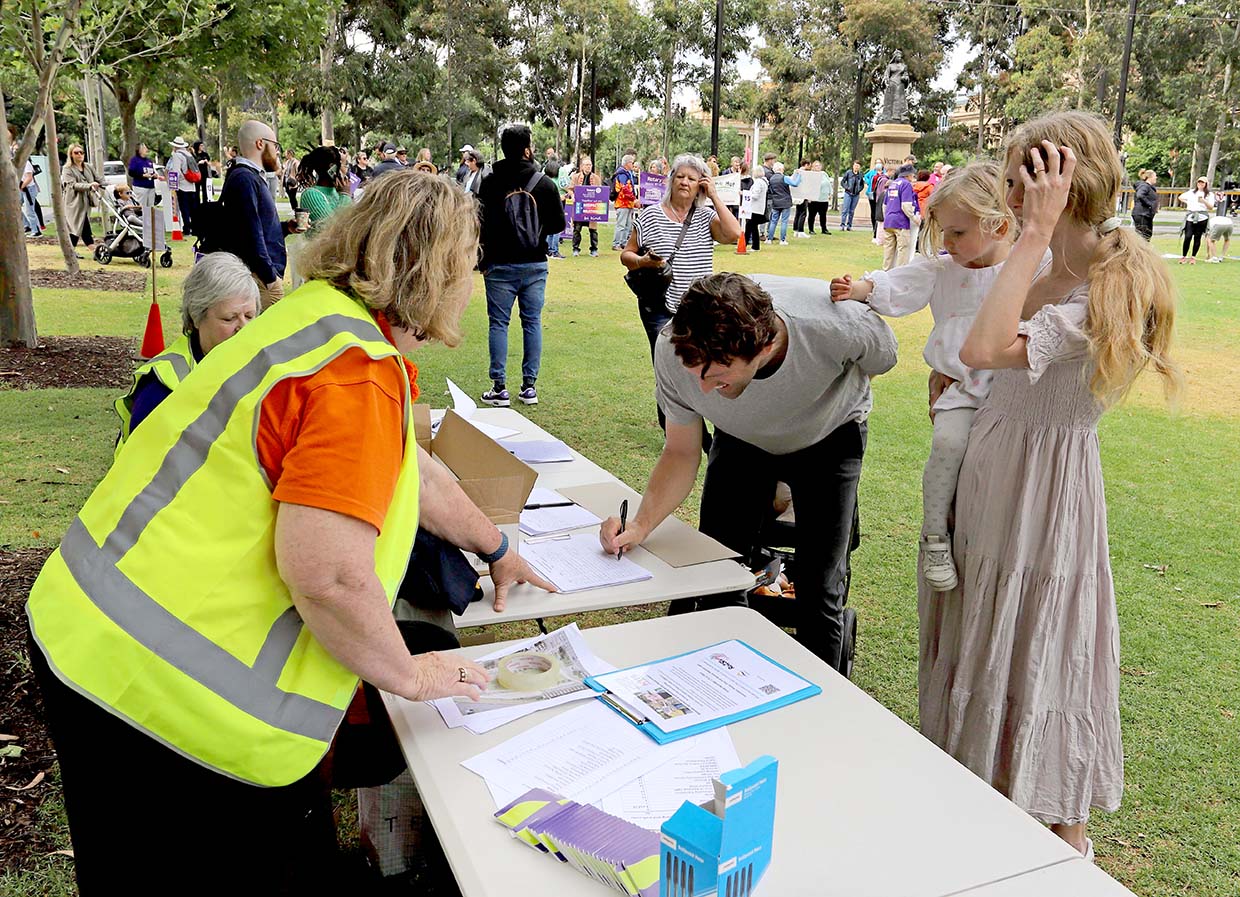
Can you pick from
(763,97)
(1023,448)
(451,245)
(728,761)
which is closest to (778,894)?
(728,761)

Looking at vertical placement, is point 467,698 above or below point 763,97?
below

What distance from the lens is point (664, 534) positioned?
281 cm

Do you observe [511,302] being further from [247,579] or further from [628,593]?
[247,579]

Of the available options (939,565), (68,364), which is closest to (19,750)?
(939,565)

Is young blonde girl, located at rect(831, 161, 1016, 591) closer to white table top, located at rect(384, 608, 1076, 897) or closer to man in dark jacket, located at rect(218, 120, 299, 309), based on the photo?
white table top, located at rect(384, 608, 1076, 897)

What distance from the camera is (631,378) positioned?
8.16 m

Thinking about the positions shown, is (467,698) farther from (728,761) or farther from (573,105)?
(573,105)

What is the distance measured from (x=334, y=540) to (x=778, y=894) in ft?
2.64

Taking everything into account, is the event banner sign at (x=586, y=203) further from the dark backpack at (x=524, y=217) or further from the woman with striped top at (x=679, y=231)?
the woman with striped top at (x=679, y=231)

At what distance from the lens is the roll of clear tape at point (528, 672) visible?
189 centimetres

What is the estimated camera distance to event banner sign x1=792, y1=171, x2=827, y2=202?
2109cm

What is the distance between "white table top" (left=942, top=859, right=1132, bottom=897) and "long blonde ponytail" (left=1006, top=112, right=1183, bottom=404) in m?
1.09

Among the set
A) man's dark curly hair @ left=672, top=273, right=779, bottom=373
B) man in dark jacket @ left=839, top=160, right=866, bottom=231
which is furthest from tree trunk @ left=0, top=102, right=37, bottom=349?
man in dark jacket @ left=839, top=160, right=866, bottom=231

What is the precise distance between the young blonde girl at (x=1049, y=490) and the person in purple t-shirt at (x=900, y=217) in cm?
1202
